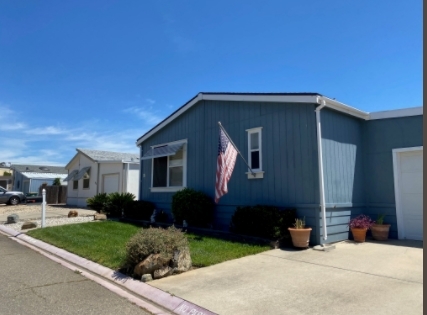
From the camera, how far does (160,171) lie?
13.4m

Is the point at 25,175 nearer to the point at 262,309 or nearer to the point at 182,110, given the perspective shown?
the point at 182,110

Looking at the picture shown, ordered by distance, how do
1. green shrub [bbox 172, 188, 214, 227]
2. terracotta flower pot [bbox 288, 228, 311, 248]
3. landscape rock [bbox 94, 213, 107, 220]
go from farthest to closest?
1. landscape rock [bbox 94, 213, 107, 220]
2. green shrub [bbox 172, 188, 214, 227]
3. terracotta flower pot [bbox 288, 228, 311, 248]

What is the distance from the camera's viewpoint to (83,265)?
22.0ft

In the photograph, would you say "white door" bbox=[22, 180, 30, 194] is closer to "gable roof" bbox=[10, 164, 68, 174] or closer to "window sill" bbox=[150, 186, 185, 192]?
"gable roof" bbox=[10, 164, 68, 174]

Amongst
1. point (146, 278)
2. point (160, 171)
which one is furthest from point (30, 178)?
point (146, 278)

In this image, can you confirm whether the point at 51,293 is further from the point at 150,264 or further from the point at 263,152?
the point at 263,152

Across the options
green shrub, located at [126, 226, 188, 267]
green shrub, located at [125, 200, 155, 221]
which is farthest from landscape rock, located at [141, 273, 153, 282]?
green shrub, located at [125, 200, 155, 221]

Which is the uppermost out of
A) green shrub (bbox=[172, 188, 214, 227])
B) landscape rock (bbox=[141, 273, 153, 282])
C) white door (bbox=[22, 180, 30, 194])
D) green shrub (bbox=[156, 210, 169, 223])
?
white door (bbox=[22, 180, 30, 194])

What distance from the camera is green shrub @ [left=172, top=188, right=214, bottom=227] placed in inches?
405

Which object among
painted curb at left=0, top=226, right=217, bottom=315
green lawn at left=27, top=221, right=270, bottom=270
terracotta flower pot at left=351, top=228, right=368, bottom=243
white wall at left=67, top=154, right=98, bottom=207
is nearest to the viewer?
painted curb at left=0, top=226, right=217, bottom=315

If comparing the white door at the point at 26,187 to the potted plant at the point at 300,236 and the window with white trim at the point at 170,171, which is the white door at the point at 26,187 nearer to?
the window with white trim at the point at 170,171

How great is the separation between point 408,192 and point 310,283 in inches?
215

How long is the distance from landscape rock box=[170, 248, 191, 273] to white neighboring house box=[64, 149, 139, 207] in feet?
47.8

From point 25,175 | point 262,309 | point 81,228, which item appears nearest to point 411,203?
point 262,309
